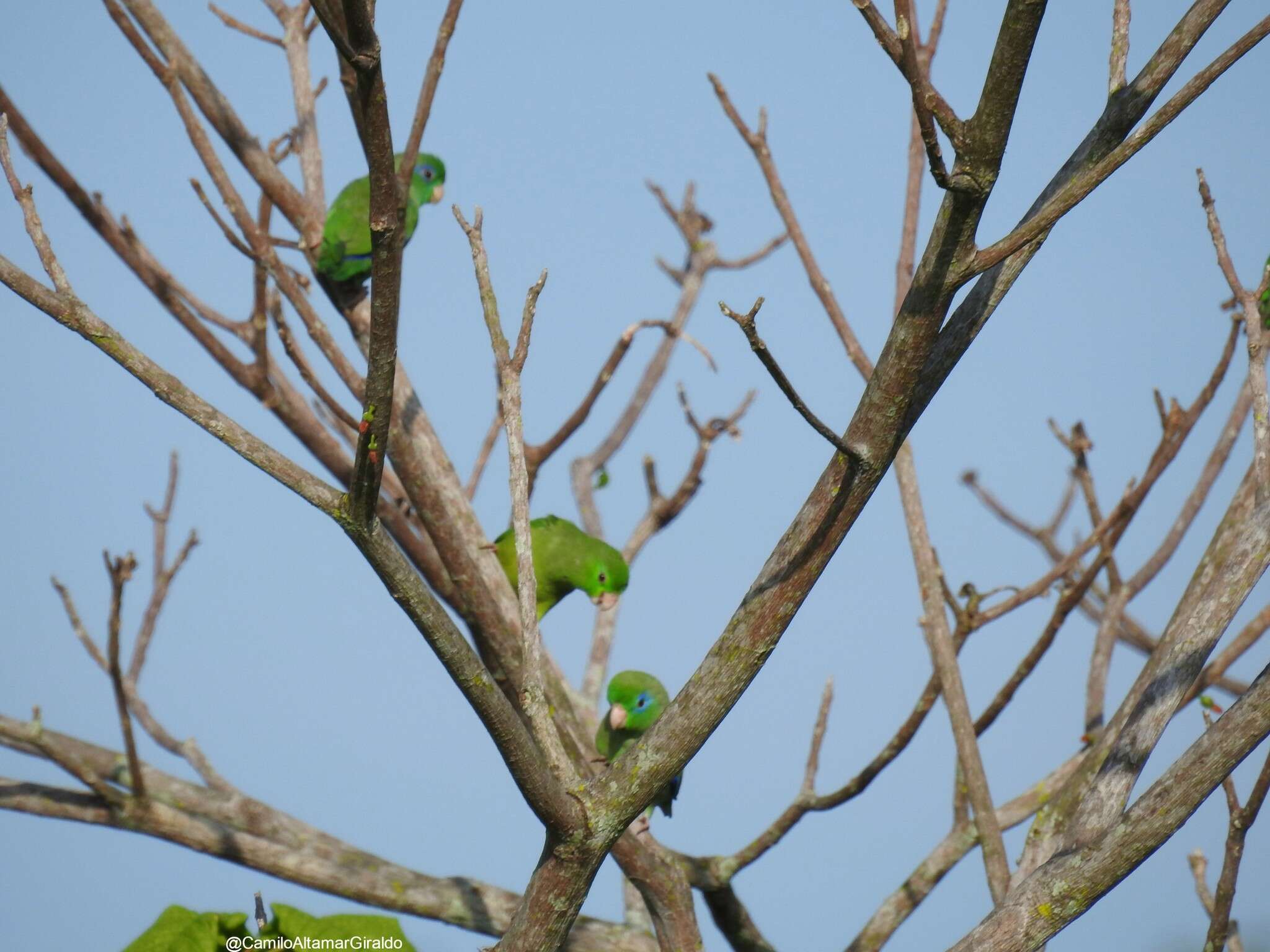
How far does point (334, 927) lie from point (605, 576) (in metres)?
3.03

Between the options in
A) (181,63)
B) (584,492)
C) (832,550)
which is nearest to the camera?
(832,550)

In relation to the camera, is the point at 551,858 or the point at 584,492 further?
the point at 584,492

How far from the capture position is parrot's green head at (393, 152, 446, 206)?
7.18 metres

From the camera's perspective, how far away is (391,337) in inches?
66.7

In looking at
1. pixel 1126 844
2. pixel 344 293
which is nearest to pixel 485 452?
pixel 344 293

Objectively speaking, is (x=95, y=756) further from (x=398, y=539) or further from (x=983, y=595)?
(x=983, y=595)

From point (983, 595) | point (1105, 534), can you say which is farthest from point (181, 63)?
point (1105, 534)

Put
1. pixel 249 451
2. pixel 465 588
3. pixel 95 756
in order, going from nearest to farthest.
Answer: pixel 249 451 < pixel 465 588 < pixel 95 756

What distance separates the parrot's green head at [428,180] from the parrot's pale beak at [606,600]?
3058 mm

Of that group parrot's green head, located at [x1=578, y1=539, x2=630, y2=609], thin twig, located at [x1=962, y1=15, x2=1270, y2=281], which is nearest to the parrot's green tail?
parrot's green head, located at [x1=578, y1=539, x2=630, y2=609]

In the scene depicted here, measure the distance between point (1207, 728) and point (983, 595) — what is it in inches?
71.8

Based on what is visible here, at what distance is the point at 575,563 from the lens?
560cm

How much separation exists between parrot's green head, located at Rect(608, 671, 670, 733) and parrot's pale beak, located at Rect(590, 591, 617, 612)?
0.76 metres

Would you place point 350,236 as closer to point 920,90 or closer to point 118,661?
point 118,661
